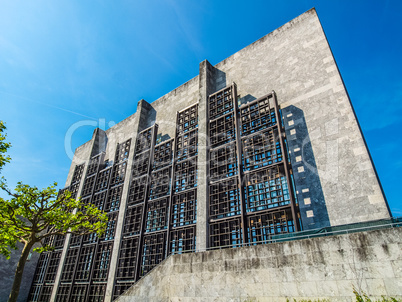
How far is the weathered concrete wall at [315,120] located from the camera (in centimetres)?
1470

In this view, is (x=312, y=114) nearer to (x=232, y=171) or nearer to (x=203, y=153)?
(x=232, y=171)

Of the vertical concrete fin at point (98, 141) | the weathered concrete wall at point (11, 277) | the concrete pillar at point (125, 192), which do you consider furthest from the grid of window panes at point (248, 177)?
the weathered concrete wall at point (11, 277)

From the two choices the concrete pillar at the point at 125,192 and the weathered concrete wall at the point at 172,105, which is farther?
the weathered concrete wall at the point at 172,105

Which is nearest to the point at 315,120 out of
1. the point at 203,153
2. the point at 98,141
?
the point at 203,153

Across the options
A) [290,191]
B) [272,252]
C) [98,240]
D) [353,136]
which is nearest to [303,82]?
[353,136]

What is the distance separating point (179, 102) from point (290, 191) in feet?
57.1

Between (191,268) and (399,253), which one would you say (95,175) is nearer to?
(191,268)

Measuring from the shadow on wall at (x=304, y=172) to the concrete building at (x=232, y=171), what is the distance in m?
0.07

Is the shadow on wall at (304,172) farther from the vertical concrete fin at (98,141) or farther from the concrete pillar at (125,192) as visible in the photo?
the vertical concrete fin at (98,141)

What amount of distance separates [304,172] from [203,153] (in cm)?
842

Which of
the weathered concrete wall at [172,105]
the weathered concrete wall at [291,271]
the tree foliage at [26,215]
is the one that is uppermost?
the weathered concrete wall at [172,105]

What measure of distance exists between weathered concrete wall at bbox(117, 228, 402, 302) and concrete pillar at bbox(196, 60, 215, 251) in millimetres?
4330

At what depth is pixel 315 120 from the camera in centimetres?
1788

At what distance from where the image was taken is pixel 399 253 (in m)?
9.24
